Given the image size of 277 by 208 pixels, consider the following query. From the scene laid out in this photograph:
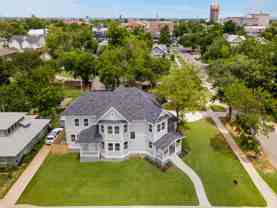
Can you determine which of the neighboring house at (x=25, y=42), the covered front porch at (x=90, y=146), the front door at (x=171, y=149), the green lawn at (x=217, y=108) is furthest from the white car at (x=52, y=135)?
the neighboring house at (x=25, y=42)

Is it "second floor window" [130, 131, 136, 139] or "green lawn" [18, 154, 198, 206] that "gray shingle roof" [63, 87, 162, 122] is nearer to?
"second floor window" [130, 131, 136, 139]

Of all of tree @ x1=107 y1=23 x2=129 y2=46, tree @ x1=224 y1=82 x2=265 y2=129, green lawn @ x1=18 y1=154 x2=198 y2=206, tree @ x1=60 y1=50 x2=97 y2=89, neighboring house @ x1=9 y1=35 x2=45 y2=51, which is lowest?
green lawn @ x1=18 y1=154 x2=198 y2=206

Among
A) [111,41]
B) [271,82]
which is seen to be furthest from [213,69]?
[111,41]

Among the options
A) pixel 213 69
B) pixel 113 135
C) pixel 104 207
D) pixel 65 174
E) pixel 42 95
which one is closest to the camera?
pixel 104 207

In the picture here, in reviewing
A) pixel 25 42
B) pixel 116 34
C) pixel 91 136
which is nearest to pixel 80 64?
pixel 91 136

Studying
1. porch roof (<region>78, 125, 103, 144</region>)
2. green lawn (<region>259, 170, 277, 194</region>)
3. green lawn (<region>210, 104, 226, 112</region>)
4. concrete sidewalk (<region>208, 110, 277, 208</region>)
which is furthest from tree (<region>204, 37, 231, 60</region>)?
porch roof (<region>78, 125, 103, 144</region>)

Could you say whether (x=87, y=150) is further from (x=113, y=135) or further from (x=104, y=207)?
(x=104, y=207)
